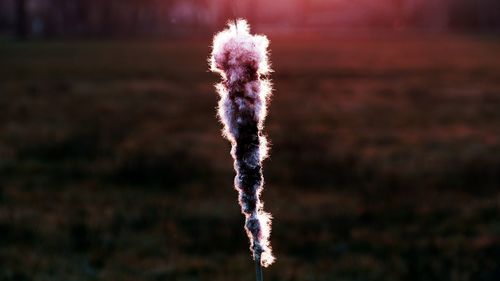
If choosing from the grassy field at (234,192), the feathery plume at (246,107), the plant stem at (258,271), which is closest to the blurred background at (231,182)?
the grassy field at (234,192)

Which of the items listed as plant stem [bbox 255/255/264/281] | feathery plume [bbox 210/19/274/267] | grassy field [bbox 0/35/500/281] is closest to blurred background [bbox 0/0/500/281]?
grassy field [bbox 0/35/500/281]

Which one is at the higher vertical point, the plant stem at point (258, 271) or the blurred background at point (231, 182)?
the blurred background at point (231, 182)

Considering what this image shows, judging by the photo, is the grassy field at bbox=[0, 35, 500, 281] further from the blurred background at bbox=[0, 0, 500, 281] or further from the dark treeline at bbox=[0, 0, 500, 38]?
the dark treeline at bbox=[0, 0, 500, 38]

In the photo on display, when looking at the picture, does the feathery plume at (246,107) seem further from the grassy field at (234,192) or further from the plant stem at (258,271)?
the grassy field at (234,192)

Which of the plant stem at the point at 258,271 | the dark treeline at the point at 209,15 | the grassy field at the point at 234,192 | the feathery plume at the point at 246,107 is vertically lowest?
the plant stem at the point at 258,271

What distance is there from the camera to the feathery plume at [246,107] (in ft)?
8.36

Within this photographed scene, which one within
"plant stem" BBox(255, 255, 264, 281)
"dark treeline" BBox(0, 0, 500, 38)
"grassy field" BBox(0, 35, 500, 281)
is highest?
"dark treeline" BBox(0, 0, 500, 38)

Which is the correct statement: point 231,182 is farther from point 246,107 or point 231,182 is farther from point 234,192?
point 246,107

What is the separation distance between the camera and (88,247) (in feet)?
33.8

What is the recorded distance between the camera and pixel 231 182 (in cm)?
1496

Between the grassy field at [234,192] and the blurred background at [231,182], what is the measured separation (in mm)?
41

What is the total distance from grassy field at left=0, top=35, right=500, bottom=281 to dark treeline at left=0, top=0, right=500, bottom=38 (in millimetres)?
73815

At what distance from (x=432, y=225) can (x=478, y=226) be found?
0.70 meters

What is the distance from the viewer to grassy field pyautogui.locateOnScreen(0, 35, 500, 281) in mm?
9609
